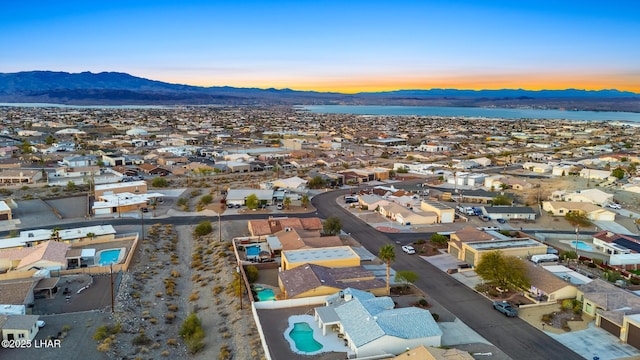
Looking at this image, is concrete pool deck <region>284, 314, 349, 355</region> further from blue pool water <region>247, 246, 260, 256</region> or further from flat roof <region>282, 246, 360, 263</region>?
blue pool water <region>247, 246, 260, 256</region>

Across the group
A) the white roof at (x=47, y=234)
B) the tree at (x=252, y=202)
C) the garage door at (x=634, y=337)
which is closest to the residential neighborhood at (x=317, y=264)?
the garage door at (x=634, y=337)

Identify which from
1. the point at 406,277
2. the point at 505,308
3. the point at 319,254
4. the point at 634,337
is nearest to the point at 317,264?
the point at 319,254

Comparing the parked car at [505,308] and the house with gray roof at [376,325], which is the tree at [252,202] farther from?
the parked car at [505,308]

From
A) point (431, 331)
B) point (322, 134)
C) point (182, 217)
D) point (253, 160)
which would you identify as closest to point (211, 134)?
point (322, 134)

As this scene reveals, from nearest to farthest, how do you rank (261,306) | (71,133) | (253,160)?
(261,306)
(253,160)
(71,133)

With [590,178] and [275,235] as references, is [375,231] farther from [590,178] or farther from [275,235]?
[590,178]

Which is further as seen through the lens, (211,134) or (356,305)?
(211,134)

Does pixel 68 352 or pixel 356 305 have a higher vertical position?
pixel 356 305

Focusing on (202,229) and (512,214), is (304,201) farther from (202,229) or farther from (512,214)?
(512,214)
